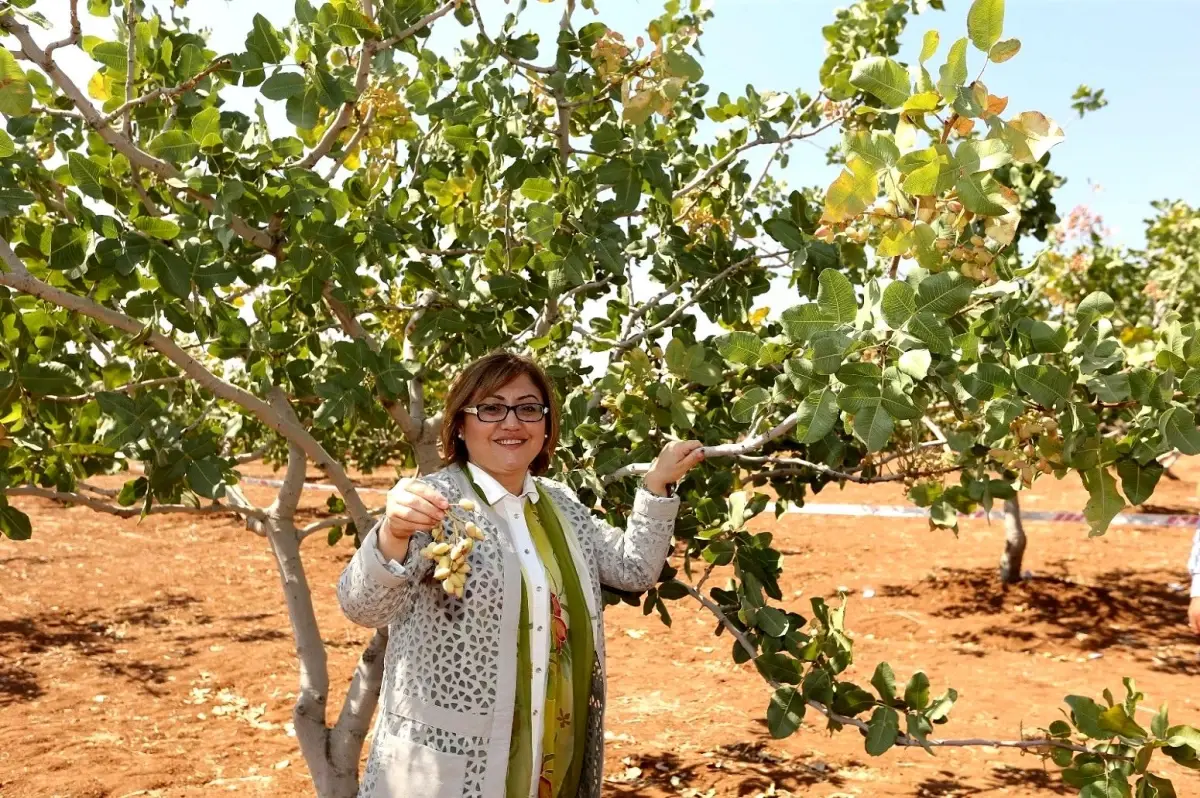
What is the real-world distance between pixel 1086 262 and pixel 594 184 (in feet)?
24.6

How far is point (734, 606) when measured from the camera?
2768 mm

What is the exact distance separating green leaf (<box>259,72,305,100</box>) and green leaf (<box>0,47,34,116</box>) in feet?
1.71

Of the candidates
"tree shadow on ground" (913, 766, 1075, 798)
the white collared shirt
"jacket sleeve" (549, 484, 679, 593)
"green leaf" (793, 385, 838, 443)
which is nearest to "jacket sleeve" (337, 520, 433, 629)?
the white collared shirt

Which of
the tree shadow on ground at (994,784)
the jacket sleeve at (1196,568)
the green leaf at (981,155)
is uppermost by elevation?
the green leaf at (981,155)

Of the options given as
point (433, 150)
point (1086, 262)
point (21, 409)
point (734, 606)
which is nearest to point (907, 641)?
point (1086, 262)

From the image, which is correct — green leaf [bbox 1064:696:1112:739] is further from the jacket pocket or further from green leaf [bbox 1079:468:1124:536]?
the jacket pocket

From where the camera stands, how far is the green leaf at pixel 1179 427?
158cm

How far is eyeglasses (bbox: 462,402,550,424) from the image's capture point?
2.17m

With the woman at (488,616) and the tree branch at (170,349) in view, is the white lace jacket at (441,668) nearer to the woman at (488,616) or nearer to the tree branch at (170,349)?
the woman at (488,616)

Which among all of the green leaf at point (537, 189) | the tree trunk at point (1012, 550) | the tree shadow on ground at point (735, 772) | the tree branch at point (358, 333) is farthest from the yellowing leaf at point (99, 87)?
the tree trunk at point (1012, 550)

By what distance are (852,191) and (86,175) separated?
183 cm

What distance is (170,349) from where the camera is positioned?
2389mm

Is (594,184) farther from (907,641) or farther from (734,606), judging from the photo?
(907,641)

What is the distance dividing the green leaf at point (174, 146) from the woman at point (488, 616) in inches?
35.0
